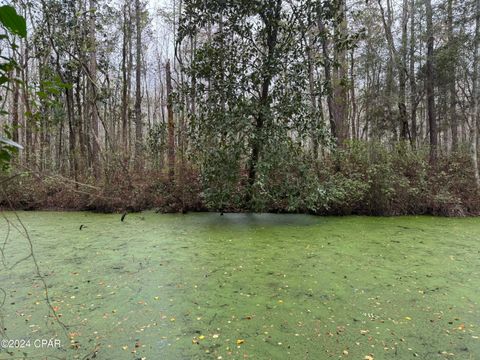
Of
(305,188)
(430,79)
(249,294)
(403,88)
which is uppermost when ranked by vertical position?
(430,79)

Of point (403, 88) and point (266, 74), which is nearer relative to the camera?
point (266, 74)

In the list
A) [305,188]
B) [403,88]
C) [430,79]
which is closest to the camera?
[305,188]

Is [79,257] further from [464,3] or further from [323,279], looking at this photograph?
[464,3]

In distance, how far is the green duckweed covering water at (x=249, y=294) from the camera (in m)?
1.78

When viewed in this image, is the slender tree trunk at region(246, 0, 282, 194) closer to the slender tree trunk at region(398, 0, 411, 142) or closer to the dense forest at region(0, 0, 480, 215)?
the dense forest at region(0, 0, 480, 215)

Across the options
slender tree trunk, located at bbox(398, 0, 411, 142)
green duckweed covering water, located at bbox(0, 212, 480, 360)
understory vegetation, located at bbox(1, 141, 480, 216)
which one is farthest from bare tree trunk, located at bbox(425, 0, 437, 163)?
green duckweed covering water, located at bbox(0, 212, 480, 360)

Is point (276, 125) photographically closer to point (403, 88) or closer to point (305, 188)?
point (305, 188)

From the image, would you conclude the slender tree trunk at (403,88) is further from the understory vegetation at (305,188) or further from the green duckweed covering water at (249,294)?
the green duckweed covering water at (249,294)

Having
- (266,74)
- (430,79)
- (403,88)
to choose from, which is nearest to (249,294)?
(266,74)

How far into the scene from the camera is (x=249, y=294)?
2479mm

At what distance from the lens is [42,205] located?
6.99 meters

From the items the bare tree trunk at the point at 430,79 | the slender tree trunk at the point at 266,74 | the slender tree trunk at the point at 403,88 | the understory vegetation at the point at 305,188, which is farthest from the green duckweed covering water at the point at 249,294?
the slender tree trunk at the point at 403,88

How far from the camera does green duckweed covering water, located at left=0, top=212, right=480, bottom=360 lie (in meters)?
1.78

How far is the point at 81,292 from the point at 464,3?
8750 millimetres
